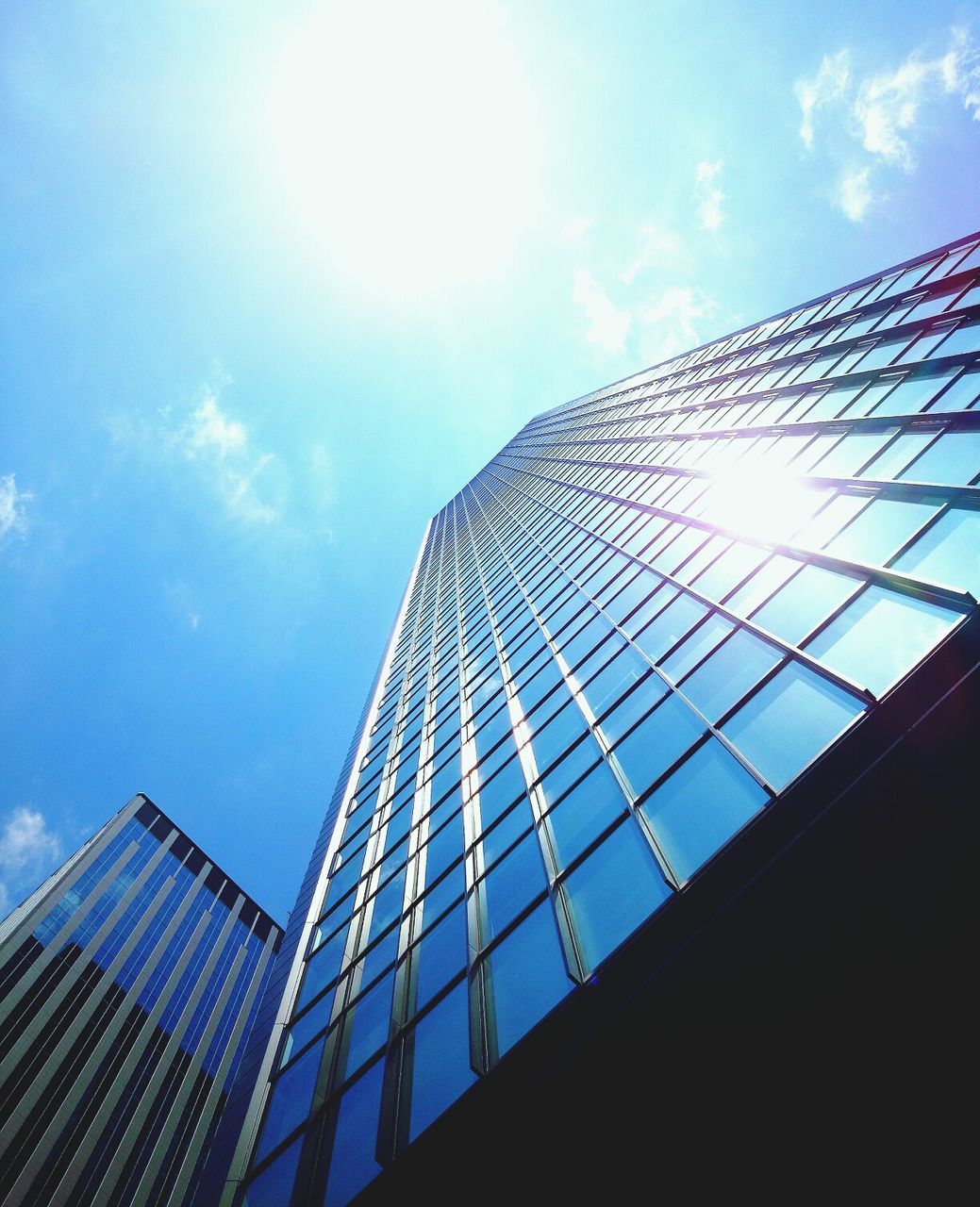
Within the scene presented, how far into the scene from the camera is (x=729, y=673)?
10.2 metres

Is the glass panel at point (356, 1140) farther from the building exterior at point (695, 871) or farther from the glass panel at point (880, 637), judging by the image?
the glass panel at point (880, 637)

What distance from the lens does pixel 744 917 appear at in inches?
255

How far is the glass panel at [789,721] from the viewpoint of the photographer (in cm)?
723

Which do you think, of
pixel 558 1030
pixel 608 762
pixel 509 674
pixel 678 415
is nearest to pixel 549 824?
pixel 608 762

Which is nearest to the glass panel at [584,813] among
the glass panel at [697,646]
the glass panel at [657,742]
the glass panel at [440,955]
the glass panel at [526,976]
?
the glass panel at [657,742]

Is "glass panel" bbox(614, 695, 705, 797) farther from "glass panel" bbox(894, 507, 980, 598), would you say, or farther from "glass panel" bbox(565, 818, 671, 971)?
"glass panel" bbox(894, 507, 980, 598)

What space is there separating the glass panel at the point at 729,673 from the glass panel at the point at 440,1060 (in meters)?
5.21

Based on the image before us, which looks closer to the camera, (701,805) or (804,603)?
(701,805)

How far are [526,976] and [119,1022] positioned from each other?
2778 inches

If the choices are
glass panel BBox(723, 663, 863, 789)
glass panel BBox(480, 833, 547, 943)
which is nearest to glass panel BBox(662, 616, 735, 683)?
glass panel BBox(723, 663, 863, 789)

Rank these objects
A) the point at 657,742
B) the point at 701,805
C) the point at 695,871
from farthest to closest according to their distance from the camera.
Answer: the point at 657,742 → the point at 701,805 → the point at 695,871

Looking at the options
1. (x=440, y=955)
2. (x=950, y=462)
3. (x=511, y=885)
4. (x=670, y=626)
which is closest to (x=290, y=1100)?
(x=440, y=955)

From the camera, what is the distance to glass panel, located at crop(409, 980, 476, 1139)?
292 inches

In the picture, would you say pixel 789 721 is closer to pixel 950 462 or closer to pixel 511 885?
pixel 511 885
